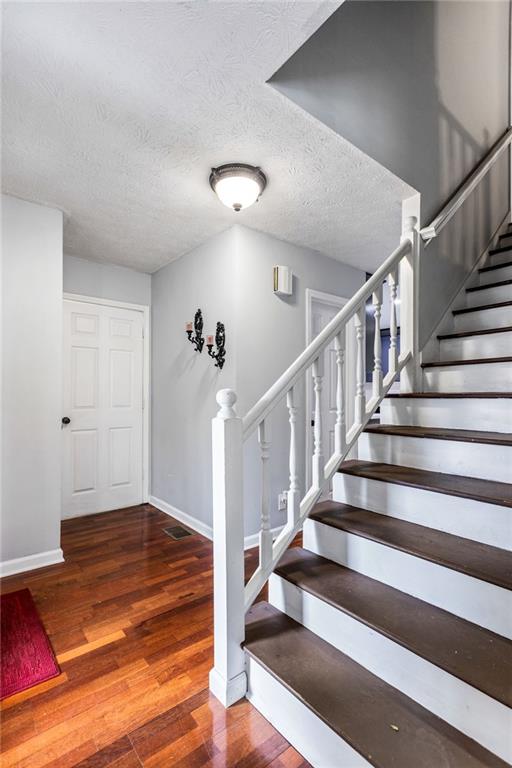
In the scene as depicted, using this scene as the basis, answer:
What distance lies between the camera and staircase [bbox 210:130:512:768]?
3.47ft

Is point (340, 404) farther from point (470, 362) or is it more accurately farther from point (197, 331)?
point (197, 331)

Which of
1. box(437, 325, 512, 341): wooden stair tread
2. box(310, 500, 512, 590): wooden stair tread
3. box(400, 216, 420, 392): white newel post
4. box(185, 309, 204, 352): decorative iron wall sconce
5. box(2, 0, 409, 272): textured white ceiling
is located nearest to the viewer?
box(310, 500, 512, 590): wooden stair tread

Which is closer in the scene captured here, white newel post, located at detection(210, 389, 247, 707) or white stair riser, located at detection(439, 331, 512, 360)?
white newel post, located at detection(210, 389, 247, 707)

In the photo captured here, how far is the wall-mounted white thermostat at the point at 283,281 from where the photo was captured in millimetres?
2969

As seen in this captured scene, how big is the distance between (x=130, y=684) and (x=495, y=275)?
337 centimetres

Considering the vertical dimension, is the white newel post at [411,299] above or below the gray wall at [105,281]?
below

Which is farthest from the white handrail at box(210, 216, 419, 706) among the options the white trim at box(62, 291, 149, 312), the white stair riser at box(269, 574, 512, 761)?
the white trim at box(62, 291, 149, 312)

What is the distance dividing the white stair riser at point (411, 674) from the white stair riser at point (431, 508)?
0.52 meters

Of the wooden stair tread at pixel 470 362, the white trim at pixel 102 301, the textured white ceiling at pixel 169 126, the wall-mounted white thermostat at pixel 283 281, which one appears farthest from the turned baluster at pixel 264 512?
the white trim at pixel 102 301

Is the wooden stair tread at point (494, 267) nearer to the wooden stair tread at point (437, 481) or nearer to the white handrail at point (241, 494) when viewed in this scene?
the white handrail at point (241, 494)

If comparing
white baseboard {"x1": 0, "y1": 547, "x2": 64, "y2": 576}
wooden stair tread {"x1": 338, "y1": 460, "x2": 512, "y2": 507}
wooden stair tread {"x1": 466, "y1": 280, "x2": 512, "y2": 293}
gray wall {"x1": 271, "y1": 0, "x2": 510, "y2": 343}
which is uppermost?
gray wall {"x1": 271, "y1": 0, "x2": 510, "y2": 343}

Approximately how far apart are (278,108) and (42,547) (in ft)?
9.81

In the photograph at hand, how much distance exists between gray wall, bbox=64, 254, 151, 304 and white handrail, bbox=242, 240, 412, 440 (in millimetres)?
2566

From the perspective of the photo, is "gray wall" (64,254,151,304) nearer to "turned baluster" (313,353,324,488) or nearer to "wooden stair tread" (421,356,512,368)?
"turned baluster" (313,353,324,488)
